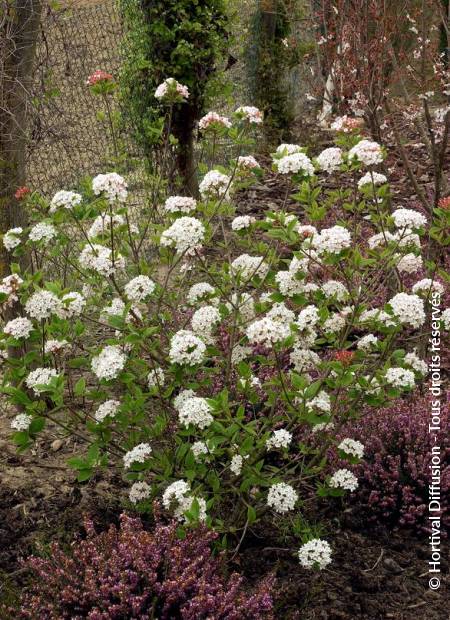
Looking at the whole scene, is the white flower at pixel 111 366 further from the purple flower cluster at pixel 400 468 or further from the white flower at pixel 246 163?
the purple flower cluster at pixel 400 468

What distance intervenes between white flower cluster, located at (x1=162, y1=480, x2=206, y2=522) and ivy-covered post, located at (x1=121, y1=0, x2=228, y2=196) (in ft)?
14.9

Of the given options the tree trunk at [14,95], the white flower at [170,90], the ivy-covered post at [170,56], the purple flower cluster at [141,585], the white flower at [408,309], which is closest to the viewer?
the purple flower cluster at [141,585]

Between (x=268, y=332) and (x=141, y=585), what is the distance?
3.44ft

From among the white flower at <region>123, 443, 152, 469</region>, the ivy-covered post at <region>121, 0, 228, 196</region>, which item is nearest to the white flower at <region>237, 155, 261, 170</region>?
the white flower at <region>123, 443, 152, 469</region>

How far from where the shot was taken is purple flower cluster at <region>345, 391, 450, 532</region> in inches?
142

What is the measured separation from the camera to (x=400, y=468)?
3.76 m

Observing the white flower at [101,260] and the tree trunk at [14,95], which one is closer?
the white flower at [101,260]

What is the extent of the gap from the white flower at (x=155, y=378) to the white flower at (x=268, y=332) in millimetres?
541

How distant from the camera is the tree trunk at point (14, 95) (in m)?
3.77

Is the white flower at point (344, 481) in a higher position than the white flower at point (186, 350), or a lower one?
lower

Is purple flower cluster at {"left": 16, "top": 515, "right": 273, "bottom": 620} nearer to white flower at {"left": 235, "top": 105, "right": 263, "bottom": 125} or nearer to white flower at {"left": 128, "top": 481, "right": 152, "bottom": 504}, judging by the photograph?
white flower at {"left": 128, "top": 481, "right": 152, "bottom": 504}

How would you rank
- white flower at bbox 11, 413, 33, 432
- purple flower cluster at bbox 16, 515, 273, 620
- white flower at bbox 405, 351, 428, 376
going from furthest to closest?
white flower at bbox 405, 351, 428, 376
white flower at bbox 11, 413, 33, 432
purple flower cluster at bbox 16, 515, 273, 620

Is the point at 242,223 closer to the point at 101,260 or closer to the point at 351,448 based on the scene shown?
the point at 101,260

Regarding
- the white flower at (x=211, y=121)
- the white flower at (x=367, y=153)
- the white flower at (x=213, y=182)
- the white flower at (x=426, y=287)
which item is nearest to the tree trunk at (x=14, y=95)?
the white flower at (x=211, y=121)
